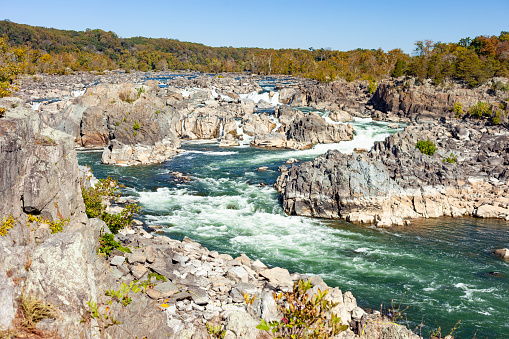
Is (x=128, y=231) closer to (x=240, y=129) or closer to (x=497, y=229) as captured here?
(x=497, y=229)

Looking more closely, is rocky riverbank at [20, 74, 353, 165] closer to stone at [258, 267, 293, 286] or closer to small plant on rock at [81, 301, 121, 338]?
stone at [258, 267, 293, 286]

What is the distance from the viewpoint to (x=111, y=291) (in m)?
9.62

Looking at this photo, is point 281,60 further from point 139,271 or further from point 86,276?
point 86,276

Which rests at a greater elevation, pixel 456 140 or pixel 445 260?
pixel 456 140

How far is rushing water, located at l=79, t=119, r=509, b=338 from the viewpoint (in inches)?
647

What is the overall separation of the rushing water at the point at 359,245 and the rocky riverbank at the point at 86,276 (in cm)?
479

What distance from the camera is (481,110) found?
54.1 metres

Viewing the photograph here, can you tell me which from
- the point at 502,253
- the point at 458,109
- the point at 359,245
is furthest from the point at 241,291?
the point at 458,109

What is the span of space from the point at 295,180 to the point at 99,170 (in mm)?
19882

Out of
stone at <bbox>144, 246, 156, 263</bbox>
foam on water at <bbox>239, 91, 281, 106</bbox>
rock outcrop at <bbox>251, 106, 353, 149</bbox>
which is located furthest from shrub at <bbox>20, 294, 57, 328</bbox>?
foam on water at <bbox>239, 91, 281, 106</bbox>

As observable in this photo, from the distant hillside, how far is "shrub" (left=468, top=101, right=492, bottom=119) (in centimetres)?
970

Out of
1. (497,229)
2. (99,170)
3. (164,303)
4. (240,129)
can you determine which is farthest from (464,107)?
(164,303)

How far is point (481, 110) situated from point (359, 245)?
4357 cm

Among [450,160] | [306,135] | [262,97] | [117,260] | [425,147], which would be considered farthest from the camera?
[262,97]
